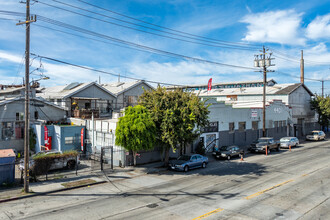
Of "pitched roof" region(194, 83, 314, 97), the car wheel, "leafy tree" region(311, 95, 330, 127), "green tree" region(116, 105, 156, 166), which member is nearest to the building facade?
"pitched roof" region(194, 83, 314, 97)

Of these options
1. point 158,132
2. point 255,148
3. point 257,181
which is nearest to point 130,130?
point 158,132

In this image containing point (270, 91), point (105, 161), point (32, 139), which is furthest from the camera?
point (270, 91)

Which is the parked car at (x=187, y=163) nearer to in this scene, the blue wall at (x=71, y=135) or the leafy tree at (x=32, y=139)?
the blue wall at (x=71, y=135)

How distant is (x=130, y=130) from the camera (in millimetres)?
22391

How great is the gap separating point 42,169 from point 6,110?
45.0 ft

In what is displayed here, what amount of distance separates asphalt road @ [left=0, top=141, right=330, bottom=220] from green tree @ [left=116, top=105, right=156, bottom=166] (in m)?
2.79

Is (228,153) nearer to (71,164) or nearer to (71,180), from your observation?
(71,164)

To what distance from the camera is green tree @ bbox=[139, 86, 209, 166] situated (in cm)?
2259

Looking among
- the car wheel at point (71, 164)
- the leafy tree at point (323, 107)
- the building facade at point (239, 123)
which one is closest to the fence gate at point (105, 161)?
the car wheel at point (71, 164)

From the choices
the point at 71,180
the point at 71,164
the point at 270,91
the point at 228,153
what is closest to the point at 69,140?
the point at 71,164

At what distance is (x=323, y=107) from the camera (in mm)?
55594

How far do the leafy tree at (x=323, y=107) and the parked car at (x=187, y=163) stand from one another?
143 feet

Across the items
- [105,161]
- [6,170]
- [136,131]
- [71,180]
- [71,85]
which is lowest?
[71,180]

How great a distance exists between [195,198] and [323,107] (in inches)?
2051
